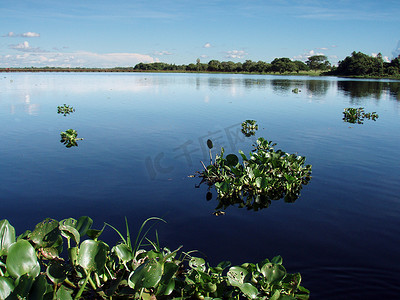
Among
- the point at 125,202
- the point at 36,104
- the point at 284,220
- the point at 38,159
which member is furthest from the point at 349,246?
the point at 36,104

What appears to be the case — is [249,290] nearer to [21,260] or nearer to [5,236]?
[21,260]

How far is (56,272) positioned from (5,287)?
0.57 m

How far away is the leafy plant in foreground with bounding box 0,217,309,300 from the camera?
3.18 meters

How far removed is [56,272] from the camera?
3.53 meters

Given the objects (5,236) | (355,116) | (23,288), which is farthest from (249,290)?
(355,116)

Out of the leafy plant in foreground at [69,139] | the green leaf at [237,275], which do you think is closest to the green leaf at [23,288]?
the green leaf at [237,275]

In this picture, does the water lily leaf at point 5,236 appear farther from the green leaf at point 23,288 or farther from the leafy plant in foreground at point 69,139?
the leafy plant in foreground at point 69,139

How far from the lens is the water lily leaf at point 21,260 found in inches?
125

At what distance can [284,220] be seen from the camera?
6980 mm

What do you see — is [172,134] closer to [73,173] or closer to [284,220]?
[73,173]

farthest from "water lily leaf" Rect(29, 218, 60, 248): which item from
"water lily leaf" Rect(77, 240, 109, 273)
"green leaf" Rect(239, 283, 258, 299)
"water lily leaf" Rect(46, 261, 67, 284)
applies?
"green leaf" Rect(239, 283, 258, 299)

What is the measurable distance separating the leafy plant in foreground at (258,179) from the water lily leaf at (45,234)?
4.60 m

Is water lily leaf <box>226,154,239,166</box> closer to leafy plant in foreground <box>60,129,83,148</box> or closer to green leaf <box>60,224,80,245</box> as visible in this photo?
green leaf <box>60,224,80,245</box>

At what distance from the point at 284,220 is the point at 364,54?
132 meters
